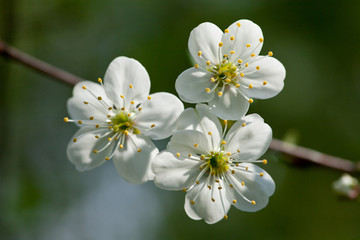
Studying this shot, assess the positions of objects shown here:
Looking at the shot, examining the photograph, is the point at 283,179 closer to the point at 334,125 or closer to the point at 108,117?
the point at 334,125

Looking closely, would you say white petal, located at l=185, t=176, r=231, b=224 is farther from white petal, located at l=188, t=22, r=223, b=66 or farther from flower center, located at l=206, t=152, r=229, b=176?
white petal, located at l=188, t=22, r=223, b=66

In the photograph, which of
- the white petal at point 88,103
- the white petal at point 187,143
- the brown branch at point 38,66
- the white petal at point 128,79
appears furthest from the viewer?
the brown branch at point 38,66

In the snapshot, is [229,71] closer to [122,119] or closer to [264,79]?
[264,79]


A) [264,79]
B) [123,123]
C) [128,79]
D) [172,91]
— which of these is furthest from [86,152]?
[172,91]

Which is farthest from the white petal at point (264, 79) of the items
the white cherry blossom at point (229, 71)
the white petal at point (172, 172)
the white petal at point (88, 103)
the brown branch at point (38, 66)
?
the brown branch at point (38, 66)

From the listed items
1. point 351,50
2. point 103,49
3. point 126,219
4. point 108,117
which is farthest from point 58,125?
point 351,50

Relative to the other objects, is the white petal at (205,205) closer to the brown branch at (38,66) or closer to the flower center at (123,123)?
the flower center at (123,123)
